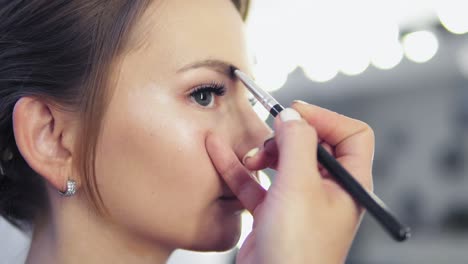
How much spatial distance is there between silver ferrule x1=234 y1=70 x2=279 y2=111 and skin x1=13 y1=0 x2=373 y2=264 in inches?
1.1

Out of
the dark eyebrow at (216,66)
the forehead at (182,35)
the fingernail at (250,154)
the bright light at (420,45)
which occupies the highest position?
the forehead at (182,35)

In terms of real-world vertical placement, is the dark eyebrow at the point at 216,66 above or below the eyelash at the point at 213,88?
above

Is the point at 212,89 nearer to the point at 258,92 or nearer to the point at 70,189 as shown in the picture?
the point at 258,92

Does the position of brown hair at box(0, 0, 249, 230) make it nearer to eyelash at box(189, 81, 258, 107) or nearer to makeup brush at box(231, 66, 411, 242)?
eyelash at box(189, 81, 258, 107)

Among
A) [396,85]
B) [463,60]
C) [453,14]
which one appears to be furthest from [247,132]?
[396,85]

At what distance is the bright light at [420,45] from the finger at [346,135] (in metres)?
2.42

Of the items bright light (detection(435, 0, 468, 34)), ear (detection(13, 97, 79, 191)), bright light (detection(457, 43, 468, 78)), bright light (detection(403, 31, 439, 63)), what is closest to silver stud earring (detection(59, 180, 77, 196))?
ear (detection(13, 97, 79, 191))

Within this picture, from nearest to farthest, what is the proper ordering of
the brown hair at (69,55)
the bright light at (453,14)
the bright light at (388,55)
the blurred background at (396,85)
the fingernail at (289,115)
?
the fingernail at (289,115), the brown hair at (69,55), the bright light at (453,14), the blurred background at (396,85), the bright light at (388,55)

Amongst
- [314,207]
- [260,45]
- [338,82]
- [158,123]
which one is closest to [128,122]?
[158,123]

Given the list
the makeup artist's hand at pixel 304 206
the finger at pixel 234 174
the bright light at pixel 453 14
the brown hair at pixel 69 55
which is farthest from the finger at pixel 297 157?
the bright light at pixel 453 14

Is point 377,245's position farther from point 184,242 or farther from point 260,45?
point 184,242

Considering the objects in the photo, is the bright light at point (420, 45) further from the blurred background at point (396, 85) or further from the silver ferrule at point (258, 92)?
the silver ferrule at point (258, 92)

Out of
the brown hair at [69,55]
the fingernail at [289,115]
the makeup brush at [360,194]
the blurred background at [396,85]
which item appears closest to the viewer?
the makeup brush at [360,194]

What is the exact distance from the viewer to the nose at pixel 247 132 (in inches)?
28.3
